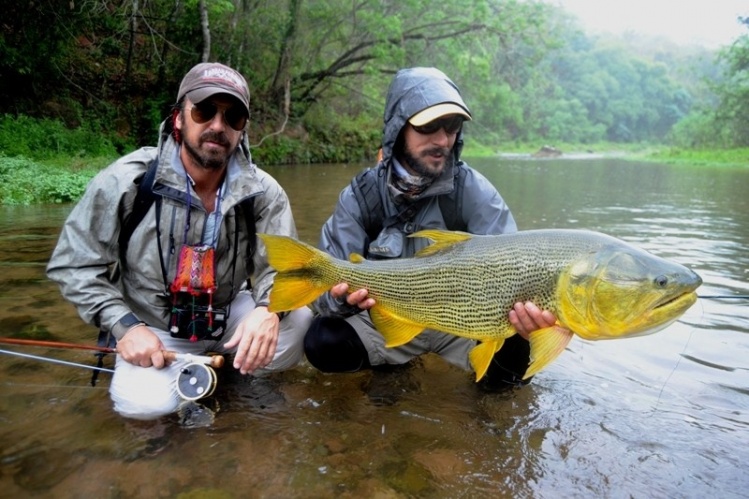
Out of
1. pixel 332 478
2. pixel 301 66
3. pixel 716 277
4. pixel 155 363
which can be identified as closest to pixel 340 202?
pixel 155 363

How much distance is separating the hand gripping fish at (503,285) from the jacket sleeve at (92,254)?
821mm

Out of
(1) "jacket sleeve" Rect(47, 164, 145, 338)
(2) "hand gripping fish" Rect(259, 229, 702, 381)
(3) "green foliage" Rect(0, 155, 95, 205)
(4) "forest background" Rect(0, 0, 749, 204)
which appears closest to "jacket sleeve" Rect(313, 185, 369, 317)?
(2) "hand gripping fish" Rect(259, 229, 702, 381)

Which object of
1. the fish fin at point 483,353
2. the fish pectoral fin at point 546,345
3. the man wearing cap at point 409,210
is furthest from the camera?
the man wearing cap at point 409,210

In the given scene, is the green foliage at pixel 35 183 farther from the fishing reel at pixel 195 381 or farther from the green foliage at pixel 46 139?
the fishing reel at pixel 195 381

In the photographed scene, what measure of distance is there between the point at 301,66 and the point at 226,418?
22.9 metres

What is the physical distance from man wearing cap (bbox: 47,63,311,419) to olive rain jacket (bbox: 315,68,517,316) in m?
0.33

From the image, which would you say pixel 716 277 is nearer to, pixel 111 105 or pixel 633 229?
pixel 633 229

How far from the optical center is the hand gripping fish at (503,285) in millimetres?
2457

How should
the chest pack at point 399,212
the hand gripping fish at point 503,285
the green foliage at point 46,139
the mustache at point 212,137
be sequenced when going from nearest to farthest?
the hand gripping fish at point 503,285, the mustache at point 212,137, the chest pack at point 399,212, the green foliage at point 46,139

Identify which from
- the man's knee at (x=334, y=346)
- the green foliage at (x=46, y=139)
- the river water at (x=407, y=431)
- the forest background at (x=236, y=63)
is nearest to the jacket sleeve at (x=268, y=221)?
the man's knee at (x=334, y=346)

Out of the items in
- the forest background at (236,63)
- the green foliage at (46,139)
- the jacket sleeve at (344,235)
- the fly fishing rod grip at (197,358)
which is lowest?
the fly fishing rod grip at (197,358)

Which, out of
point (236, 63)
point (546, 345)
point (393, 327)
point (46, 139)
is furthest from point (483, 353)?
point (236, 63)

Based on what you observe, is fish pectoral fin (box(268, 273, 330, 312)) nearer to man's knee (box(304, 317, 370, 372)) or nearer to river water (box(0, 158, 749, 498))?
man's knee (box(304, 317, 370, 372))

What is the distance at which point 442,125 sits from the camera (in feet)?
11.1
